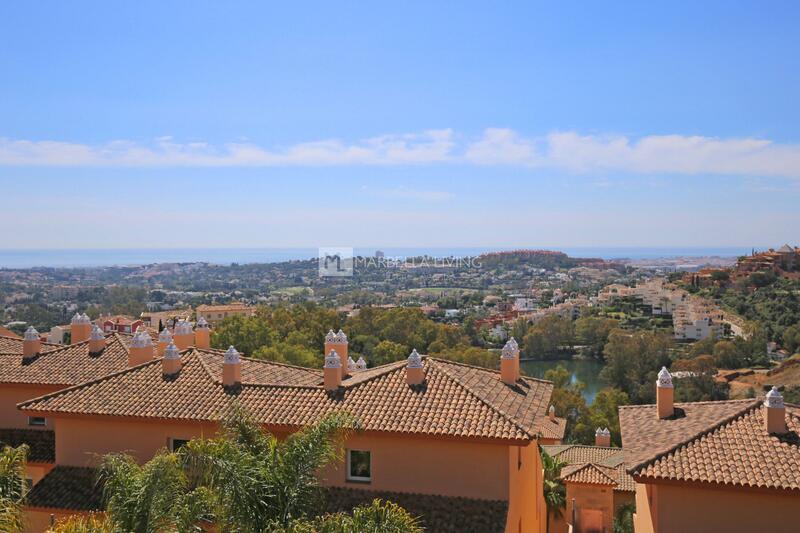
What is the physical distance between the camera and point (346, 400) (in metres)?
13.8

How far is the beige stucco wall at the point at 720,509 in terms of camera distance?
437 inches

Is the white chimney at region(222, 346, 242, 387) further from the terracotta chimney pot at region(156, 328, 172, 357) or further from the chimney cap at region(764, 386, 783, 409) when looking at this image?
the chimney cap at region(764, 386, 783, 409)

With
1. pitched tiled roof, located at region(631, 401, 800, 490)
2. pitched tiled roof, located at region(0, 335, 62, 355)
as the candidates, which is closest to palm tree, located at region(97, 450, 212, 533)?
pitched tiled roof, located at region(631, 401, 800, 490)

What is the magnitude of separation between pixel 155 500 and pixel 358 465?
17.6 ft

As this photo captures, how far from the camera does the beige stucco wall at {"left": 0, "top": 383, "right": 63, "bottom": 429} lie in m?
18.0

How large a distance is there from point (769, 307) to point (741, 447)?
80069mm

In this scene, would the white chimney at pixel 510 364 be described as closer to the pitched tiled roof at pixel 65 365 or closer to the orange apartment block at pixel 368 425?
the orange apartment block at pixel 368 425

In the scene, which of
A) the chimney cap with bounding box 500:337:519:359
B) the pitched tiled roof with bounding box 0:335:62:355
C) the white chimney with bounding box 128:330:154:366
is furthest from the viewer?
the pitched tiled roof with bounding box 0:335:62:355

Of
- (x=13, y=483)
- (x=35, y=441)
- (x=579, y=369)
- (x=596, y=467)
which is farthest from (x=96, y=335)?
(x=579, y=369)

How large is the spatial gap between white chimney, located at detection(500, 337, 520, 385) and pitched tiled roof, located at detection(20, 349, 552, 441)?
10.6 inches

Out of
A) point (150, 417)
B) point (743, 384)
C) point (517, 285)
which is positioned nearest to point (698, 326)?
point (743, 384)

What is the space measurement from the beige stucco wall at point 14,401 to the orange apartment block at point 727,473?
15.1m

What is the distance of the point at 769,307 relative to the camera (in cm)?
8188

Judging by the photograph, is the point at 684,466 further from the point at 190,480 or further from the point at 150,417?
the point at 150,417
